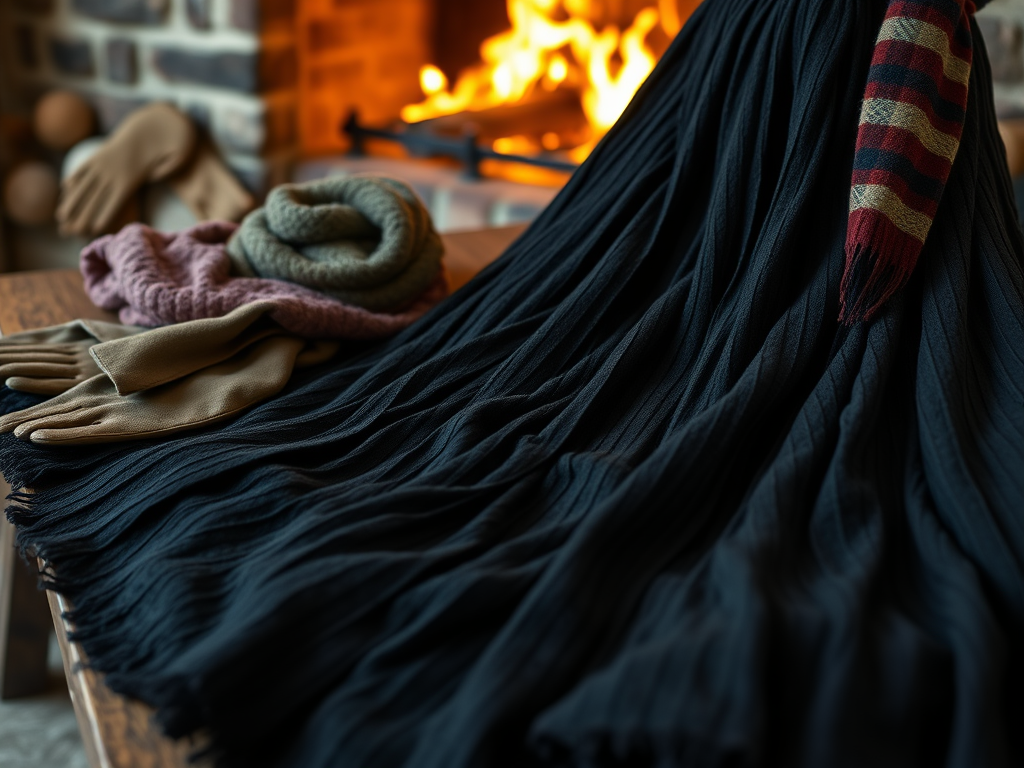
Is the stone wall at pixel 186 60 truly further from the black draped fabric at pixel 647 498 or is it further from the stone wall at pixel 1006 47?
the stone wall at pixel 1006 47

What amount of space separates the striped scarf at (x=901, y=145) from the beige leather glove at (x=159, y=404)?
42cm

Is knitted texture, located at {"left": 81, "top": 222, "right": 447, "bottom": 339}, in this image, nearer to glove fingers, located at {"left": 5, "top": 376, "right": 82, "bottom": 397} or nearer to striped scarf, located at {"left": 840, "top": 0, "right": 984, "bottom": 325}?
glove fingers, located at {"left": 5, "top": 376, "right": 82, "bottom": 397}

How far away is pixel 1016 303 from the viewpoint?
2.14 feet

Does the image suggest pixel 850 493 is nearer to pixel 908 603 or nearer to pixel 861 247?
pixel 908 603

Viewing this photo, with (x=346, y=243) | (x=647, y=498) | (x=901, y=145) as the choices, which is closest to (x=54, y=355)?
(x=346, y=243)

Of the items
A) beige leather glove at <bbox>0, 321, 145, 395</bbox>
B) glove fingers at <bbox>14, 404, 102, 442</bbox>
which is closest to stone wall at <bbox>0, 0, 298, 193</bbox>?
beige leather glove at <bbox>0, 321, 145, 395</bbox>

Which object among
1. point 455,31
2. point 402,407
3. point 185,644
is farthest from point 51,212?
point 185,644

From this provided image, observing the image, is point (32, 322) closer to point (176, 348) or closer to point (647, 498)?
point (176, 348)

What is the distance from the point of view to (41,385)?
0.73m

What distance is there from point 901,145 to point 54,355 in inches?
25.2

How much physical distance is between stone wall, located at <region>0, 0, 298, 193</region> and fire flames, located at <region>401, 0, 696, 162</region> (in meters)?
0.30

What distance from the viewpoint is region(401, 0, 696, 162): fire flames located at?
170 centimetres

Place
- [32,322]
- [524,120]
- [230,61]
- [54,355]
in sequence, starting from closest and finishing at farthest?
[54,355] → [32,322] → [230,61] → [524,120]

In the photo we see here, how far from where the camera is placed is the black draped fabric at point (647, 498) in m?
0.42
